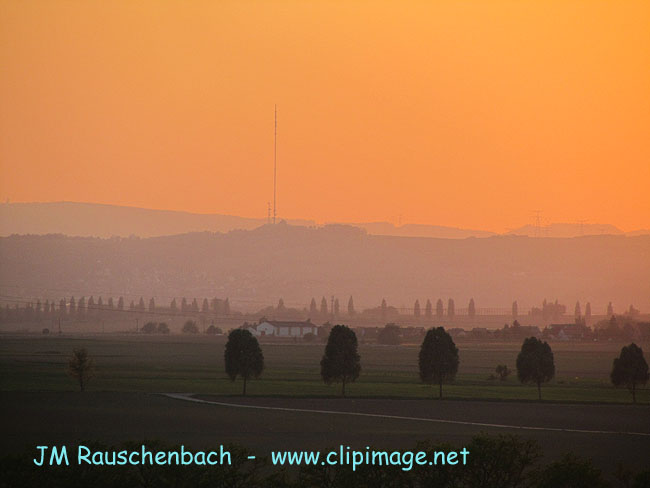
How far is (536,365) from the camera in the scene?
74.6 m

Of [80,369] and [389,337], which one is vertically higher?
[389,337]

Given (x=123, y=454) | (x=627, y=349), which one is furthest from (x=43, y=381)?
(x=123, y=454)

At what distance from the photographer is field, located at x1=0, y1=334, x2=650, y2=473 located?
48438 millimetres

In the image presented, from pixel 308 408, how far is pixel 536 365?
20.3 meters

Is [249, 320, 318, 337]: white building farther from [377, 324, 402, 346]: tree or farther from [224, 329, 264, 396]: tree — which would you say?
[224, 329, 264, 396]: tree

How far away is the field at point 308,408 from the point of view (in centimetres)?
4844

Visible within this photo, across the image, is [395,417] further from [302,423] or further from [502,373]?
[502,373]

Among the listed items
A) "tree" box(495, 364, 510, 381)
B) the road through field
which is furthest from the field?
"tree" box(495, 364, 510, 381)

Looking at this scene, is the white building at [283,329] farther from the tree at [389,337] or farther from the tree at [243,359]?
the tree at [243,359]

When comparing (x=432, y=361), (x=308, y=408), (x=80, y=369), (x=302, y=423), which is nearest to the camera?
(x=302, y=423)

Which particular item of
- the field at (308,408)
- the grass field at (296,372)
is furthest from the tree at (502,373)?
the grass field at (296,372)

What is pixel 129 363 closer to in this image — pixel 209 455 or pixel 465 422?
pixel 465 422

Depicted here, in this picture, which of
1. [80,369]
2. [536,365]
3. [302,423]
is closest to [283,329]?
[80,369]

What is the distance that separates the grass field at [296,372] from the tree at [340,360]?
115 centimetres
